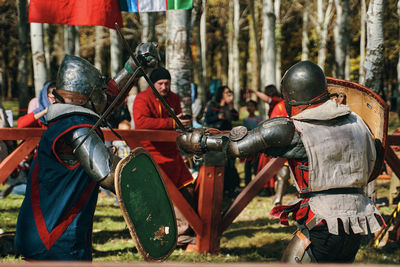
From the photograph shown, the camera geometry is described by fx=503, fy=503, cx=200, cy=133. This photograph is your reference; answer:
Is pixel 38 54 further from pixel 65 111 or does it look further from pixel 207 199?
pixel 65 111

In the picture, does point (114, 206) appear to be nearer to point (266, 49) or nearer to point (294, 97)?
point (294, 97)

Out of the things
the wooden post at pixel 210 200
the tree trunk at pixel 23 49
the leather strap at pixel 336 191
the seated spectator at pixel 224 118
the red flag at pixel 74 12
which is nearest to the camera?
the leather strap at pixel 336 191

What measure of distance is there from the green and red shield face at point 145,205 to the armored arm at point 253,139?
A: 1.24 ft

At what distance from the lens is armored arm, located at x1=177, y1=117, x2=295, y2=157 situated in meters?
2.89

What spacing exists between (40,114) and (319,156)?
337 centimetres

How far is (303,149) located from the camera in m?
2.93

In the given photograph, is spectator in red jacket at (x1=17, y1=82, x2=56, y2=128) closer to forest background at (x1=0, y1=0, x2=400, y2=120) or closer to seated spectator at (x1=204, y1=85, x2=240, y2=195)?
forest background at (x1=0, y1=0, x2=400, y2=120)

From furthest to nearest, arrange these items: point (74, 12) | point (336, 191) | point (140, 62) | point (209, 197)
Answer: point (209, 197)
point (74, 12)
point (140, 62)
point (336, 191)

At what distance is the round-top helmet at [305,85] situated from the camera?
300 cm

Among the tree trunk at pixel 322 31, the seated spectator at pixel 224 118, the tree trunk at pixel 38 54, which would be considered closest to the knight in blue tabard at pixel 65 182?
the seated spectator at pixel 224 118

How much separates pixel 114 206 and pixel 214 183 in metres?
3.00

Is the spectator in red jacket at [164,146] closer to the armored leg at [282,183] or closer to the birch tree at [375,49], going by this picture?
the armored leg at [282,183]

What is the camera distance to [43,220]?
2881mm

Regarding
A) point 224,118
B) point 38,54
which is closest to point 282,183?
point 224,118
